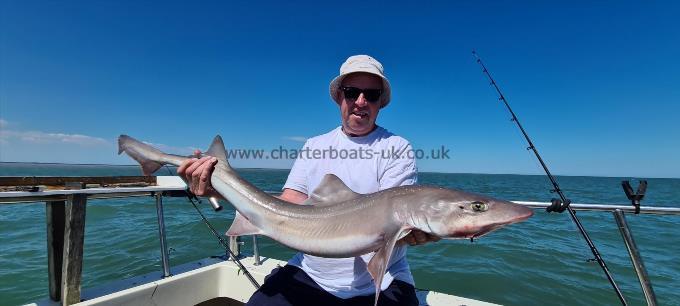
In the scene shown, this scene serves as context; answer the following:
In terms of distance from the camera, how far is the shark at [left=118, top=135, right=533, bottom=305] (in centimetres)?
214

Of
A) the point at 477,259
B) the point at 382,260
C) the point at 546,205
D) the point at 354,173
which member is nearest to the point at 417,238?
the point at 382,260

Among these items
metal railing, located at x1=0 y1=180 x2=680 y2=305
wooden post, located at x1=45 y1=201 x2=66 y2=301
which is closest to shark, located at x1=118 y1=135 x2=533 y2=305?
metal railing, located at x1=0 y1=180 x2=680 y2=305

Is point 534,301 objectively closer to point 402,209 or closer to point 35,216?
point 402,209

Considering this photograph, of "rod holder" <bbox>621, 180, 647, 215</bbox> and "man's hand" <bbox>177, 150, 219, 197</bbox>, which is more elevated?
"man's hand" <bbox>177, 150, 219, 197</bbox>

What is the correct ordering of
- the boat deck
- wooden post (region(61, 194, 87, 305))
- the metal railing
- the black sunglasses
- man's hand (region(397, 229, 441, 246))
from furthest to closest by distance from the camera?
the boat deck → the black sunglasses → wooden post (region(61, 194, 87, 305)) → the metal railing → man's hand (region(397, 229, 441, 246))

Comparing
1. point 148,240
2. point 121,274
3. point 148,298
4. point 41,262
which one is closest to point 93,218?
Answer: point 148,240

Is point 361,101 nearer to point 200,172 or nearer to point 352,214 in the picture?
point 352,214

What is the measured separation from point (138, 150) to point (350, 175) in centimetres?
174

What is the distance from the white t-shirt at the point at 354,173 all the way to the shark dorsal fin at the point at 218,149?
0.70m

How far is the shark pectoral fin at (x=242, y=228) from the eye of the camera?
260 centimetres

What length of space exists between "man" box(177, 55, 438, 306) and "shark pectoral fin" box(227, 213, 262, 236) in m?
0.35

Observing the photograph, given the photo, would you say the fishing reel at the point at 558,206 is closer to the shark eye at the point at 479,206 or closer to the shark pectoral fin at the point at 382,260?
the shark eye at the point at 479,206

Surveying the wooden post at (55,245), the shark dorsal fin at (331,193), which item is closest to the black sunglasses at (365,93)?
the shark dorsal fin at (331,193)

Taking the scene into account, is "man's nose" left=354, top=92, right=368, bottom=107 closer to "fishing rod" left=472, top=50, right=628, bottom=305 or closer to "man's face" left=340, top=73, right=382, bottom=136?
"man's face" left=340, top=73, right=382, bottom=136
